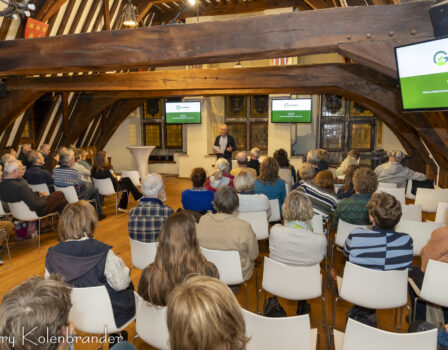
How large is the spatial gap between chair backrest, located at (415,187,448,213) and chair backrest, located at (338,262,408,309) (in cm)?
279

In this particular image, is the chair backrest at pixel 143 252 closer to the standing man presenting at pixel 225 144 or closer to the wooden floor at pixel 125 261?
the wooden floor at pixel 125 261

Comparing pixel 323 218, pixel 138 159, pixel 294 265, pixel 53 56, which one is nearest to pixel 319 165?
pixel 323 218

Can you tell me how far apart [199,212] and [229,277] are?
5.59 feet

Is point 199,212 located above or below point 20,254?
above

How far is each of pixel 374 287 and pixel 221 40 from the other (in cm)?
280

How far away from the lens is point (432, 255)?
2.60m

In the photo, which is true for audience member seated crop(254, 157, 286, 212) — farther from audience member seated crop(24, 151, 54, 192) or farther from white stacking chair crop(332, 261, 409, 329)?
audience member seated crop(24, 151, 54, 192)

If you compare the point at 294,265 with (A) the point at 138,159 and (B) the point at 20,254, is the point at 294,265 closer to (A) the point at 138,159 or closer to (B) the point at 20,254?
(B) the point at 20,254

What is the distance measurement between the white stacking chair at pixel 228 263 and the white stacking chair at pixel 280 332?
894 mm

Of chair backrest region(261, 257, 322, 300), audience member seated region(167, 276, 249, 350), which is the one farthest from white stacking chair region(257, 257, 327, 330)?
audience member seated region(167, 276, 249, 350)

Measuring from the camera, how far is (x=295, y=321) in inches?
68.6

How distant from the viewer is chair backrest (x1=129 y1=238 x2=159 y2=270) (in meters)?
2.95

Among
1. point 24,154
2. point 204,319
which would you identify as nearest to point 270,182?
point 204,319

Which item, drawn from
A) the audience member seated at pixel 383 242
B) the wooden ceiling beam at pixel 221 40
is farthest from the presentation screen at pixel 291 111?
the audience member seated at pixel 383 242
